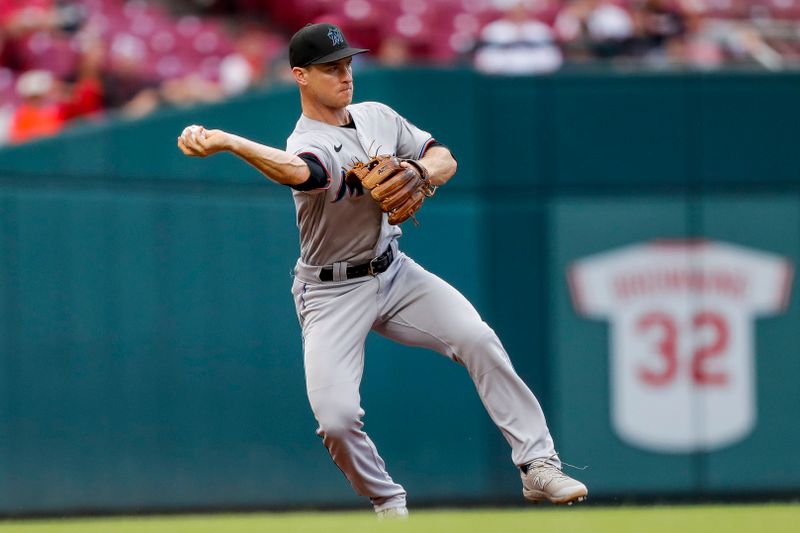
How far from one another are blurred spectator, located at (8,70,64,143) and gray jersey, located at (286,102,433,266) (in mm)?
3378

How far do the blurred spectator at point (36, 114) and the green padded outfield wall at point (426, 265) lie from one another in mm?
579

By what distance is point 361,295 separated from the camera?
517 cm

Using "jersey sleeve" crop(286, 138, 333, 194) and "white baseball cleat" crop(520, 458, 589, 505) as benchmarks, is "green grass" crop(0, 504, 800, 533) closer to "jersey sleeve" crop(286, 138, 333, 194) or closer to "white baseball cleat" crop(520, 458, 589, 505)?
"white baseball cleat" crop(520, 458, 589, 505)

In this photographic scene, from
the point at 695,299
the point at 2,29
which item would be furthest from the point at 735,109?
the point at 2,29

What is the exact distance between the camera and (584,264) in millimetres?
8656

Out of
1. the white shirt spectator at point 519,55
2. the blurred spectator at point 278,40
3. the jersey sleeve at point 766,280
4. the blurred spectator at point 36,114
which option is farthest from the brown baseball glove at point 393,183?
the jersey sleeve at point 766,280

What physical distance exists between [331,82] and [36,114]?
3857 mm

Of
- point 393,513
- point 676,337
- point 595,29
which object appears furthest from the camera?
point 595,29

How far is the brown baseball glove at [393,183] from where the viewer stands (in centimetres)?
479

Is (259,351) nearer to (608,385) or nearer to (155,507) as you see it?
(155,507)

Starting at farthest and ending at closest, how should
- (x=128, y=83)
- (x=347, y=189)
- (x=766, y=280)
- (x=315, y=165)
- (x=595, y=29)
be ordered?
1. (x=595, y=29)
2. (x=128, y=83)
3. (x=766, y=280)
4. (x=347, y=189)
5. (x=315, y=165)

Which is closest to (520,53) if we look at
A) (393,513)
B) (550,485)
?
(393,513)

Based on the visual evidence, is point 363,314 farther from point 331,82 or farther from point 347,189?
point 331,82

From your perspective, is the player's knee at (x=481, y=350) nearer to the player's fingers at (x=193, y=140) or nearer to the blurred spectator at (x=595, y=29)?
the player's fingers at (x=193, y=140)
